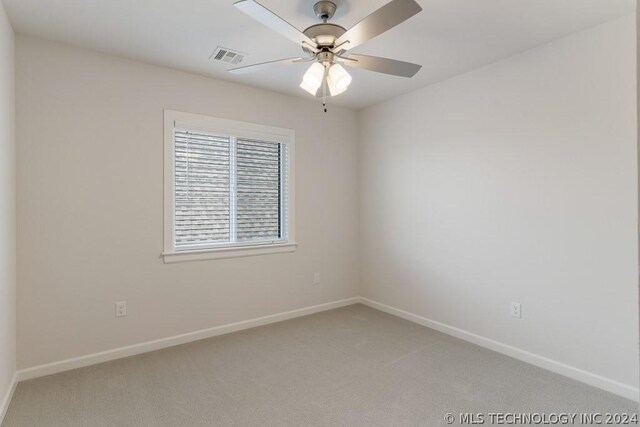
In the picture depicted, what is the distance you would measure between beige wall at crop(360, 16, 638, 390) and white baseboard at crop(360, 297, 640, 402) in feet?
0.14

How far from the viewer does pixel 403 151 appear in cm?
386

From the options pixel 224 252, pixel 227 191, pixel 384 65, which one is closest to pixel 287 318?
pixel 224 252

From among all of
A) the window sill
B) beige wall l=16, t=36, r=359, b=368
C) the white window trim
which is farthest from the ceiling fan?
the window sill

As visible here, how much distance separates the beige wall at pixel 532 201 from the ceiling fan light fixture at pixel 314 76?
1.69 meters

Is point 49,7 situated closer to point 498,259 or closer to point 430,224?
point 430,224

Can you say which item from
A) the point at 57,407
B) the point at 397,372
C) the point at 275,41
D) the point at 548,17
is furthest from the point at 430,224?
the point at 57,407

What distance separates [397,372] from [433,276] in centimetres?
123

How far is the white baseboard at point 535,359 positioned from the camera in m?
2.31

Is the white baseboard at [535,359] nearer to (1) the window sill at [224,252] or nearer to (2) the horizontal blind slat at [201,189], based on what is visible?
(1) the window sill at [224,252]

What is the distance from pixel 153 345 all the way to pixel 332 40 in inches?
110

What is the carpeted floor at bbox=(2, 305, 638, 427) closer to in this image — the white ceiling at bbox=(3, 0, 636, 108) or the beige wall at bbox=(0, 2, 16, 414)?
the beige wall at bbox=(0, 2, 16, 414)

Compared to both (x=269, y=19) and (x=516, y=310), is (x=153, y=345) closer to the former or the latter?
(x=269, y=19)

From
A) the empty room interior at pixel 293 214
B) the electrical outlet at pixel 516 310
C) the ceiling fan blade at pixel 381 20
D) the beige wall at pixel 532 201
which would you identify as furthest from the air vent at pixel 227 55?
the electrical outlet at pixel 516 310

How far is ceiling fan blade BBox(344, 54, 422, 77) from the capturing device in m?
2.09
